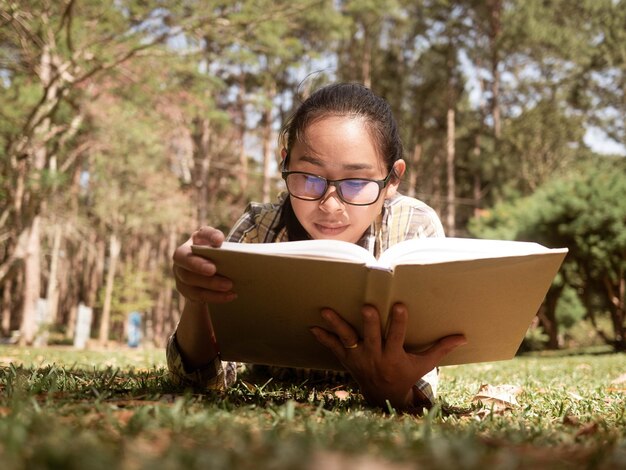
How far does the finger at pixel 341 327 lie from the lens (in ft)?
6.01

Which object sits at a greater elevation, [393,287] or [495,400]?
[393,287]

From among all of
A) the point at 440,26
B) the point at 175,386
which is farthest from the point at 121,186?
the point at 175,386

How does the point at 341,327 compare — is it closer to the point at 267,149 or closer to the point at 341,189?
the point at 341,189

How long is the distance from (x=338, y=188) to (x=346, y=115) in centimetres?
39

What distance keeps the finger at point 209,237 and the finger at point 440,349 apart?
82 cm

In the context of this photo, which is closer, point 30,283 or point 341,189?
point 341,189

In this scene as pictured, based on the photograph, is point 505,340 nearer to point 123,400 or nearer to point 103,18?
point 123,400

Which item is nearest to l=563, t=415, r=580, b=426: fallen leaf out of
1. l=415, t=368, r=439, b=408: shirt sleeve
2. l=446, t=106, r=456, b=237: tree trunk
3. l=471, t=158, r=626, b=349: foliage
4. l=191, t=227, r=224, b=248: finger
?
l=415, t=368, r=439, b=408: shirt sleeve

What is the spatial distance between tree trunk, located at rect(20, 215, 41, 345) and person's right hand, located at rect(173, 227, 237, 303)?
1179 centimetres

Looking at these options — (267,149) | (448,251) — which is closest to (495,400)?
(448,251)

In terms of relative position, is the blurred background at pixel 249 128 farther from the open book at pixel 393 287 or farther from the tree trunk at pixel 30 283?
the open book at pixel 393 287

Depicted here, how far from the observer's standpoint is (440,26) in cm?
2588

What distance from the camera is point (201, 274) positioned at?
1757mm

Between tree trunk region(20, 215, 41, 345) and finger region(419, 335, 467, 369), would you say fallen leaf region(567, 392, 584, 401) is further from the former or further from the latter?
tree trunk region(20, 215, 41, 345)
